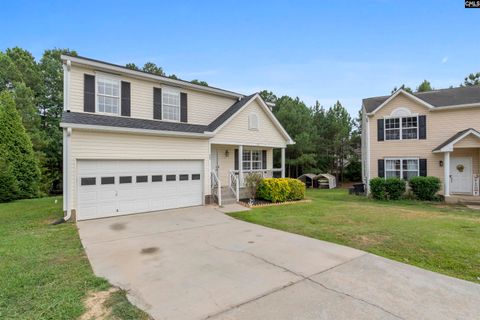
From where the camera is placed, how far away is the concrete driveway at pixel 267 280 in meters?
3.20

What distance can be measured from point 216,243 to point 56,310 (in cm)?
353

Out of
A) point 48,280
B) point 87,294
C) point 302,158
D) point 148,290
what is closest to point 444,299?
point 148,290

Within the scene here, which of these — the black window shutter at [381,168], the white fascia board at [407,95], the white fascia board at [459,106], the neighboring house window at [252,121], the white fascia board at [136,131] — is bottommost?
the black window shutter at [381,168]

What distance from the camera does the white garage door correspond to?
8.93 metres

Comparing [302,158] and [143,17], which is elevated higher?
[143,17]

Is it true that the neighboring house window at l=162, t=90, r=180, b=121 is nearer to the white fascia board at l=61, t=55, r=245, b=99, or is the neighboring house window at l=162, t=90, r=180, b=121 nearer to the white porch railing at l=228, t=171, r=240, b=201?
the white fascia board at l=61, t=55, r=245, b=99

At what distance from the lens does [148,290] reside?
12.3 feet

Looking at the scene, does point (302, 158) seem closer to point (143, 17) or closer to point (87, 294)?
point (143, 17)

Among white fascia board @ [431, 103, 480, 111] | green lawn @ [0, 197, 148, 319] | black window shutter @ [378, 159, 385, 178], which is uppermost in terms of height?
white fascia board @ [431, 103, 480, 111]

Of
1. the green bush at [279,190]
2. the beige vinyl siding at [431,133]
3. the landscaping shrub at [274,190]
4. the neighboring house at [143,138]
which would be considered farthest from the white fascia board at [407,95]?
the landscaping shrub at [274,190]

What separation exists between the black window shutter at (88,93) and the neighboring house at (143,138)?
3 cm

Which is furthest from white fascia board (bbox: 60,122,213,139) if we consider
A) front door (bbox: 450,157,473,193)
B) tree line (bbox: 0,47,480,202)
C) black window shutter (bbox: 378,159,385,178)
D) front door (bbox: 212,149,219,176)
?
front door (bbox: 450,157,473,193)

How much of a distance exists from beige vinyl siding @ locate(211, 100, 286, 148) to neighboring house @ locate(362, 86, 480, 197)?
6.42 metres

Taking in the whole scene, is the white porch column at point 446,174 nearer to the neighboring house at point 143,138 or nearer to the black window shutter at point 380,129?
the black window shutter at point 380,129
